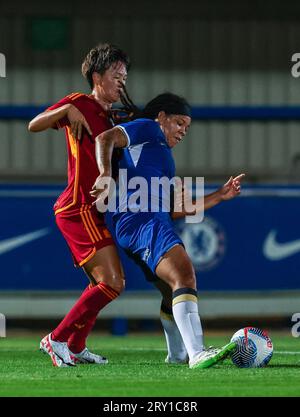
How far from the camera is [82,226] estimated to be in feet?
22.6

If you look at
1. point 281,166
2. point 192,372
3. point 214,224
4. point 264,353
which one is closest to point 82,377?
point 192,372

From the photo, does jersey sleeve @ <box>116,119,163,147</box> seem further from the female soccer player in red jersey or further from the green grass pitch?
the green grass pitch

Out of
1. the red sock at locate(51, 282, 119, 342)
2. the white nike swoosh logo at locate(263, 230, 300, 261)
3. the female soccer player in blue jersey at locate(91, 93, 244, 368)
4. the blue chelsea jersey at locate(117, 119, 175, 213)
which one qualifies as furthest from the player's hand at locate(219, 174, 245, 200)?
the white nike swoosh logo at locate(263, 230, 300, 261)

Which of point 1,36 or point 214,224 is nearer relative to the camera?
point 214,224

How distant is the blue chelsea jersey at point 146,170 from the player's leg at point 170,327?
0.49 m

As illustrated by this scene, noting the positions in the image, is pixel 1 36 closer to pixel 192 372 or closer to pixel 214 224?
pixel 214 224

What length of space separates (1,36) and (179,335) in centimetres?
1046

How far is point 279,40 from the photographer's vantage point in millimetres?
16859

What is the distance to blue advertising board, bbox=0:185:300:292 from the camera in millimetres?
10664

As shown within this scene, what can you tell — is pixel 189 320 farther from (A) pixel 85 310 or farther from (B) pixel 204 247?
(B) pixel 204 247

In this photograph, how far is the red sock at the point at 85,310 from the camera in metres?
6.81

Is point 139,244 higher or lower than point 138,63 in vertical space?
lower

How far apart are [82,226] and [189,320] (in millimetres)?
923
